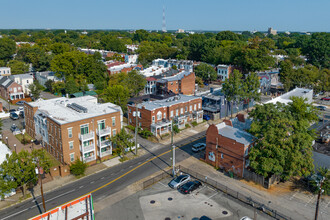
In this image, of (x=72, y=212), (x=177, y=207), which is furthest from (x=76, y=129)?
(x=177, y=207)

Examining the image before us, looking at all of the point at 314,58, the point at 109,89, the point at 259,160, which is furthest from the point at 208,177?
the point at 314,58

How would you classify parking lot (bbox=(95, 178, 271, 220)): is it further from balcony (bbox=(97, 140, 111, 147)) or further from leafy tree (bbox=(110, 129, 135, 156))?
balcony (bbox=(97, 140, 111, 147))

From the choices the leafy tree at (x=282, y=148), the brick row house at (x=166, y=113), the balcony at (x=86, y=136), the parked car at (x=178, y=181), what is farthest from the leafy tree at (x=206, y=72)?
the parked car at (x=178, y=181)

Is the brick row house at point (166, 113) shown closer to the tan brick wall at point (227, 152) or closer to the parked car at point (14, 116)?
the tan brick wall at point (227, 152)

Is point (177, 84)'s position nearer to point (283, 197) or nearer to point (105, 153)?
point (105, 153)

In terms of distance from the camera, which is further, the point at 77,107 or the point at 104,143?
the point at 77,107

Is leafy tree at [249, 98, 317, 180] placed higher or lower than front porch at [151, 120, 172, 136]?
higher

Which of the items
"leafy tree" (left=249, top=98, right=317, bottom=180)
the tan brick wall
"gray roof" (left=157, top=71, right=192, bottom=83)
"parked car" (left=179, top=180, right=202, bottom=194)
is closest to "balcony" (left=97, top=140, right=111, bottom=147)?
"parked car" (left=179, top=180, right=202, bottom=194)
